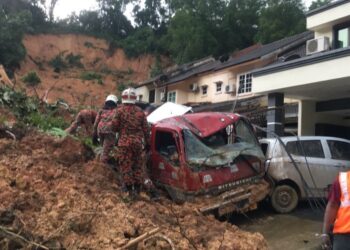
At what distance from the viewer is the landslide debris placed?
218 inches

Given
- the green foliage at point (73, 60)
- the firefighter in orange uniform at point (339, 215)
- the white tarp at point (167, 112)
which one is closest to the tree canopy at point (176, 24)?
the green foliage at point (73, 60)

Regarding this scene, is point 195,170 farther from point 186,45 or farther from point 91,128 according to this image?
point 186,45

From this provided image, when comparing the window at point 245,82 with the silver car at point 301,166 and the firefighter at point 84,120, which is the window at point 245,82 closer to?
the silver car at point 301,166

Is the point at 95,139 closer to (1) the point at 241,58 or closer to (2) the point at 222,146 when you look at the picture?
(2) the point at 222,146

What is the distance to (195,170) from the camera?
9016 mm

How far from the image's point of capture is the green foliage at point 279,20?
124 feet

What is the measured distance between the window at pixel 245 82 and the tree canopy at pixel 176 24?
12.0 m

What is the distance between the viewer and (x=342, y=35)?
16.0 meters

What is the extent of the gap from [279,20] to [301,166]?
29.5 m

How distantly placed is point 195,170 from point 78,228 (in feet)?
11.7

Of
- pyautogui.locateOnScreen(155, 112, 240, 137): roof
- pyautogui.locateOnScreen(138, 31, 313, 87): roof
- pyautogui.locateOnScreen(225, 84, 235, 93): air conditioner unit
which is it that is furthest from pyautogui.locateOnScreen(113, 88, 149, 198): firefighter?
pyautogui.locateOnScreen(225, 84, 235, 93): air conditioner unit

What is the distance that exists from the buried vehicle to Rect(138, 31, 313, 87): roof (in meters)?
14.7

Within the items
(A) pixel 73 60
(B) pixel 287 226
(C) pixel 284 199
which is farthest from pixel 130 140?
(A) pixel 73 60

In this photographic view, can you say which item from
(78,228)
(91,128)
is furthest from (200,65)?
(78,228)
